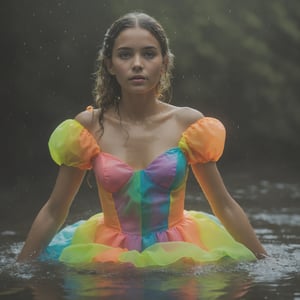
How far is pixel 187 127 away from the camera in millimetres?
4133

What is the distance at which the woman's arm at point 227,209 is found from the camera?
13.5ft

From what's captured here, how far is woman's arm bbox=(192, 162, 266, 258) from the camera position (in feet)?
13.5

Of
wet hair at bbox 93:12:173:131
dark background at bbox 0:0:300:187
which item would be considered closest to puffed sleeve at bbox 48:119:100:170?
wet hair at bbox 93:12:173:131

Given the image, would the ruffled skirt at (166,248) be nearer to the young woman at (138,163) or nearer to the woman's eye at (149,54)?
the young woman at (138,163)

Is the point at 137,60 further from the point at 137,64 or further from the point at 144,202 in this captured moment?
the point at 144,202

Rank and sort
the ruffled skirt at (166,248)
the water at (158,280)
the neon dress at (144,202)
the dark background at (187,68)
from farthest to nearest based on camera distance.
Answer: the dark background at (187,68)
the neon dress at (144,202)
the ruffled skirt at (166,248)
the water at (158,280)

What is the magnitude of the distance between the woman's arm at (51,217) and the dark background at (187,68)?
15.3 ft

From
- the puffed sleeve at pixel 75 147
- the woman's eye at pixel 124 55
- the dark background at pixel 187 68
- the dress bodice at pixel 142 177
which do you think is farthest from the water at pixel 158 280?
the dark background at pixel 187 68

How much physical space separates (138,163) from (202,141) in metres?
0.31

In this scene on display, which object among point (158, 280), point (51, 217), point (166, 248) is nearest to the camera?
point (158, 280)

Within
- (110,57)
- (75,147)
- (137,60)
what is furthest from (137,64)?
(75,147)

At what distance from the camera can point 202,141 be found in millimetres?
4016

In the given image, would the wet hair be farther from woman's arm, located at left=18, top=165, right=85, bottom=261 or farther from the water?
the water

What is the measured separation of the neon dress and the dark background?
471 centimetres
